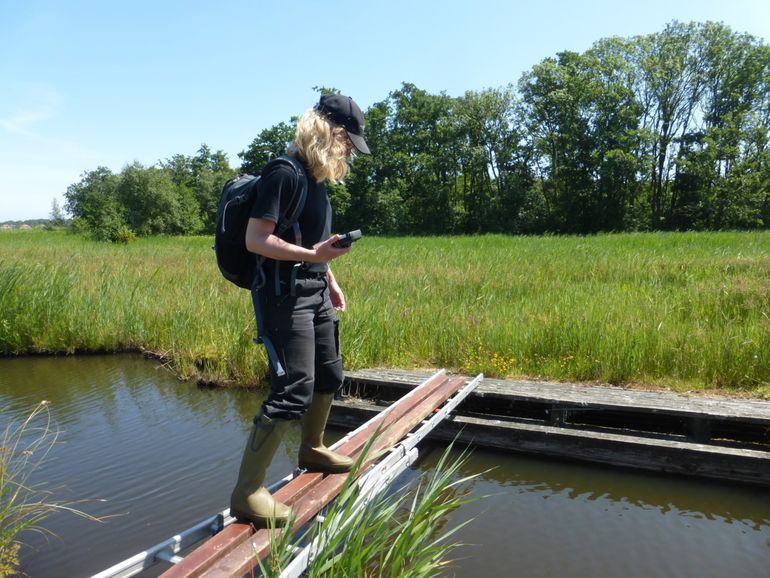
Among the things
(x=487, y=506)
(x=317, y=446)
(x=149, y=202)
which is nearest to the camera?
(x=317, y=446)

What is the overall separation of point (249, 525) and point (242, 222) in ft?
4.72

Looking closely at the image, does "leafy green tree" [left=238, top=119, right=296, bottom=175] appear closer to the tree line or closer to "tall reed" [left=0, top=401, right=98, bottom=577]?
the tree line

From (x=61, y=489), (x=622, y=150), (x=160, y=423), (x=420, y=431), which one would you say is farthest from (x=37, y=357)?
(x=622, y=150)

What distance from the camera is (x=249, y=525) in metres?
2.86

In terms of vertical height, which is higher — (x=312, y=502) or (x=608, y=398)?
(x=312, y=502)

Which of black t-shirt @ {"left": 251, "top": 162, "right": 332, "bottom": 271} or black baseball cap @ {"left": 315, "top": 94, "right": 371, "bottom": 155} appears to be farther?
black baseball cap @ {"left": 315, "top": 94, "right": 371, "bottom": 155}

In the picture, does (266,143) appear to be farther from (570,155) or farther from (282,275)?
(282,275)

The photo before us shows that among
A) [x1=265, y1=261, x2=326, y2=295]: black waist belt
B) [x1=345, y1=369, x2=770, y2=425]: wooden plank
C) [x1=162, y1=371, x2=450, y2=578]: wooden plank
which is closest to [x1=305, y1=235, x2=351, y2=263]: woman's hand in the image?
[x1=265, y1=261, x2=326, y2=295]: black waist belt

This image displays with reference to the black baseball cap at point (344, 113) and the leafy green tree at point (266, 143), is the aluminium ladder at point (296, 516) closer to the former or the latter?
the black baseball cap at point (344, 113)

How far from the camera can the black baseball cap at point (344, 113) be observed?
298 cm

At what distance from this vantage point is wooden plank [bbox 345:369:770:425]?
4.82 metres

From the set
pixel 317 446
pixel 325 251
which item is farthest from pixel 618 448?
pixel 325 251

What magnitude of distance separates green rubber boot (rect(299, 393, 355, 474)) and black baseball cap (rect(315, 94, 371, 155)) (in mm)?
1434

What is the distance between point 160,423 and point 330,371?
351 centimetres
